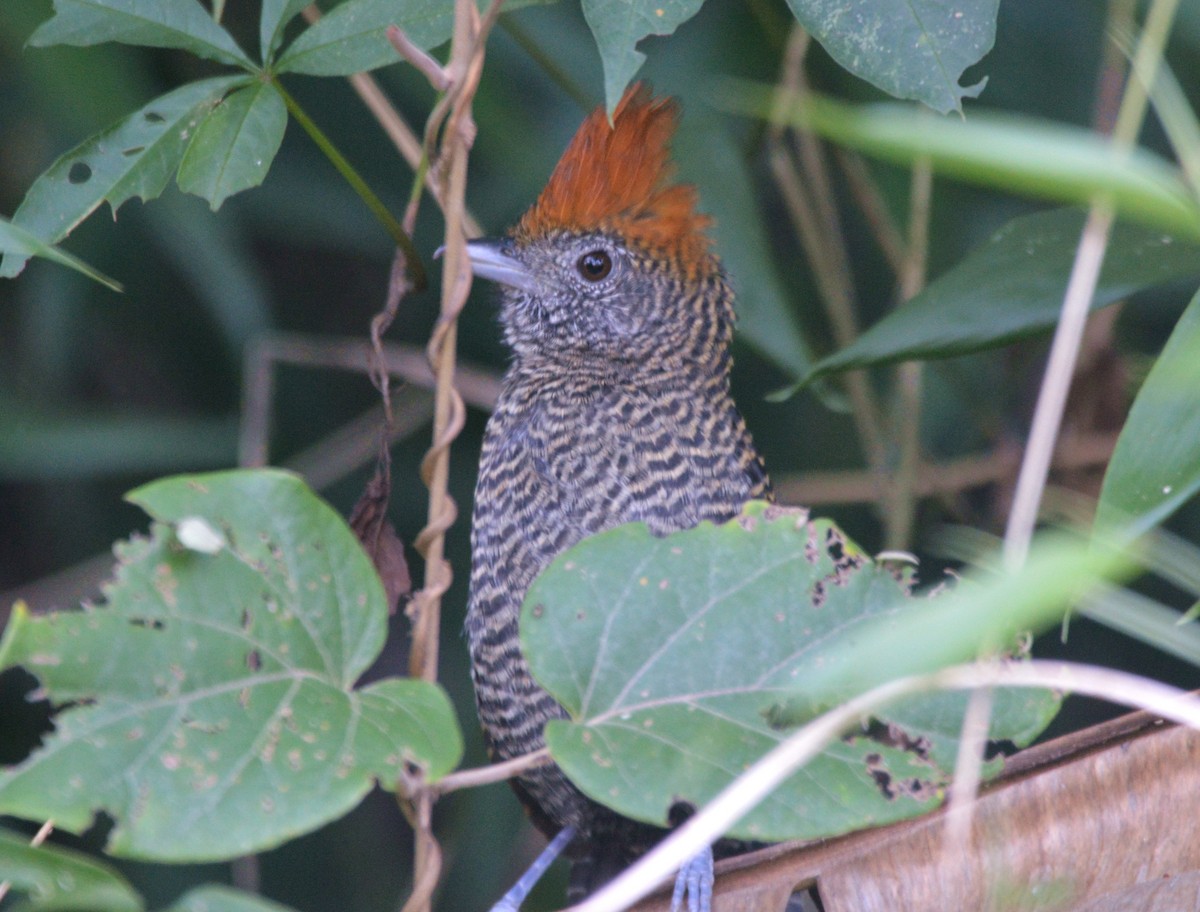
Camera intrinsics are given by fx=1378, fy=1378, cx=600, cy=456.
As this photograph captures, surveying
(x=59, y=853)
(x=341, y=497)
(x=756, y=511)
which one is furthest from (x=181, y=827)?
(x=341, y=497)

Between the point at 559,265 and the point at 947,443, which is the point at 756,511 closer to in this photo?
the point at 559,265

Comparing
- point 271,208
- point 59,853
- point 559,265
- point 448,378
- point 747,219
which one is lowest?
point 59,853

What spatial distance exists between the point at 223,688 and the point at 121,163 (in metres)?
0.77

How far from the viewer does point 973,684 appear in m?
1.04

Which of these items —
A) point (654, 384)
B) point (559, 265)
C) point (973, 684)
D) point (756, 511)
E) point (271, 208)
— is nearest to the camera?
point (973, 684)

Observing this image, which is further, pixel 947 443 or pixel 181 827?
pixel 947 443

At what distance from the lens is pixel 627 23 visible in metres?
1.51

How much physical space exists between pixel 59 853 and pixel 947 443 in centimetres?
295

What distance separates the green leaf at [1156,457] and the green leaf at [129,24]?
1.13m

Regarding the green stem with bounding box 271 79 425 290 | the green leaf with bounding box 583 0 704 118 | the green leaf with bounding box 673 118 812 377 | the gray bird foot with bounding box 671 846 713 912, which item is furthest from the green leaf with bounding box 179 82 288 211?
the green leaf with bounding box 673 118 812 377

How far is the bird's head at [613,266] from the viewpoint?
228cm

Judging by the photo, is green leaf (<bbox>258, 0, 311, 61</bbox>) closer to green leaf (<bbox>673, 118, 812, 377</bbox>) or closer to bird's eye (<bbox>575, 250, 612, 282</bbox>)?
bird's eye (<bbox>575, 250, 612, 282</bbox>)

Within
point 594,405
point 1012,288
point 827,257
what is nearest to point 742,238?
point 827,257

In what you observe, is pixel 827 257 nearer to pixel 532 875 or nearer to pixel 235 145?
pixel 532 875
